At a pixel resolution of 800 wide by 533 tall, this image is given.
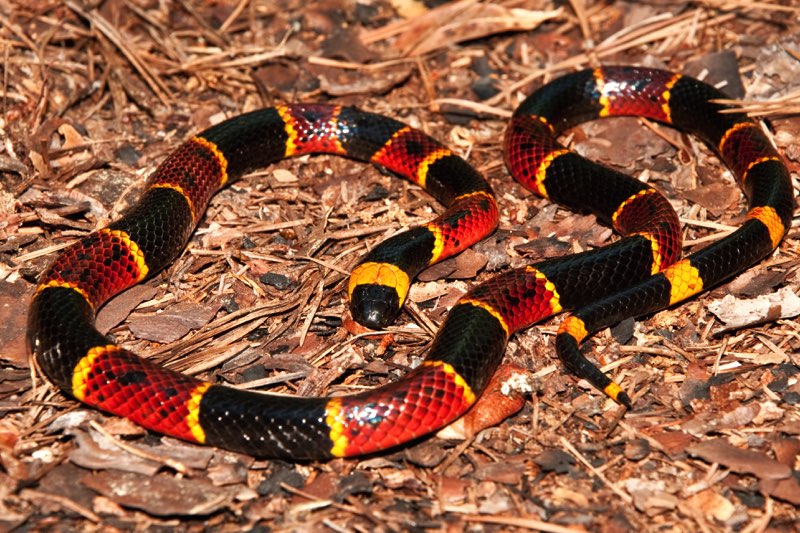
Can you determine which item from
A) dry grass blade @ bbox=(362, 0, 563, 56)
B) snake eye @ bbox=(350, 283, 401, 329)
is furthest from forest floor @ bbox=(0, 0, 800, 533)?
snake eye @ bbox=(350, 283, 401, 329)

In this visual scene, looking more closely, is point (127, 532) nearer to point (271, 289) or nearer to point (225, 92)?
point (271, 289)

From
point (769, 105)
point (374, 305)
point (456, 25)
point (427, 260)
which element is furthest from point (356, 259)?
point (769, 105)

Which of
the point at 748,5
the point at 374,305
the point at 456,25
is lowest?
the point at 374,305

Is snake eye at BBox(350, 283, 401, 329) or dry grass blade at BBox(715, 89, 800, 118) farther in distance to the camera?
dry grass blade at BBox(715, 89, 800, 118)

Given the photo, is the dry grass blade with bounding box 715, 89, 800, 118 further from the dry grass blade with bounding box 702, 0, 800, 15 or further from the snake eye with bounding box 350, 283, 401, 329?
the snake eye with bounding box 350, 283, 401, 329

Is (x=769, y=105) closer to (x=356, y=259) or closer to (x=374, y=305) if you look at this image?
(x=356, y=259)

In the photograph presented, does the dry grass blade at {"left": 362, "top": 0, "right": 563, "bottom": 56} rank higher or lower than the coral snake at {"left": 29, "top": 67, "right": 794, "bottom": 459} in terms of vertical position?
higher

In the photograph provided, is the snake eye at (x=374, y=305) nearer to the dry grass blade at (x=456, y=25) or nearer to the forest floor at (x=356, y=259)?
the forest floor at (x=356, y=259)
